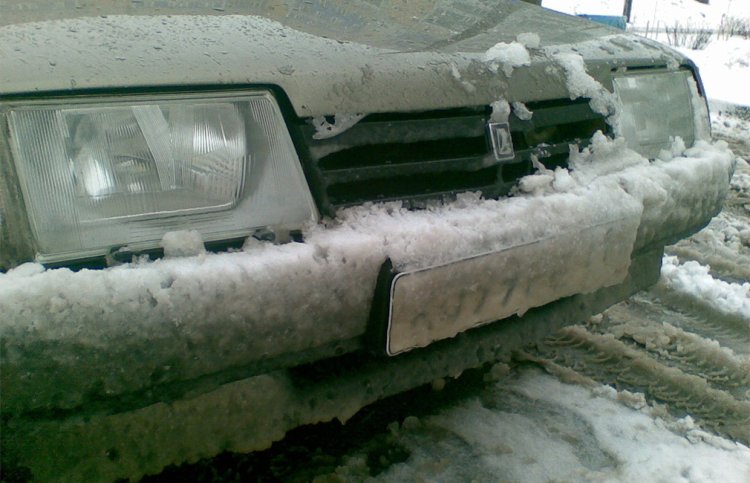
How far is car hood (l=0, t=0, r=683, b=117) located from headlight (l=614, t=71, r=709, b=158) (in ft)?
0.33

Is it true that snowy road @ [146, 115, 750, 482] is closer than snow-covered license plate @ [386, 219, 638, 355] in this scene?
No

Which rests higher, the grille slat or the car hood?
the car hood

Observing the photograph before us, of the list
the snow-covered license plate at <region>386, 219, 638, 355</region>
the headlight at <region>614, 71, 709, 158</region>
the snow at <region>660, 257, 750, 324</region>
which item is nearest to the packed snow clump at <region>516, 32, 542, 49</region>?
the headlight at <region>614, 71, 709, 158</region>

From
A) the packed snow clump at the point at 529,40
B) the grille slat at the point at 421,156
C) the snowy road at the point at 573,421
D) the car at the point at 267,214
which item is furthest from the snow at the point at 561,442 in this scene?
the packed snow clump at the point at 529,40

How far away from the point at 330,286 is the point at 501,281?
0.45 meters

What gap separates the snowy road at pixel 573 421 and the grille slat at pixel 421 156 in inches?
29.2

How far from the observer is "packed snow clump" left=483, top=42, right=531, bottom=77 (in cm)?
168

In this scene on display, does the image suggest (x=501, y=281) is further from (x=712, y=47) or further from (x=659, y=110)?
(x=712, y=47)

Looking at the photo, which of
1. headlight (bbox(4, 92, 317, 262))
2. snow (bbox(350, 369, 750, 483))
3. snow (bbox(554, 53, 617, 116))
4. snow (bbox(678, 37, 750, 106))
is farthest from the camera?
snow (bbox(678, 37, 750, 106))

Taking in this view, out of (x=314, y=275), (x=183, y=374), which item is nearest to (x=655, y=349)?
(x=314, y=275)

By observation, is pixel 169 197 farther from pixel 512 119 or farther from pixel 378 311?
pixel 512 119

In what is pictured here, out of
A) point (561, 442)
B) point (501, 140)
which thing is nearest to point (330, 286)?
point (501, 140)

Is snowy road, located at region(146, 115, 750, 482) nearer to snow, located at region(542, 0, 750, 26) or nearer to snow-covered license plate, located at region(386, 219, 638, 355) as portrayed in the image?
snow-covered license plate, located at region(386, 219, 638, 355)

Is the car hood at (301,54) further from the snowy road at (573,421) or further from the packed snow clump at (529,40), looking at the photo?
the snowy road at (573,421)
